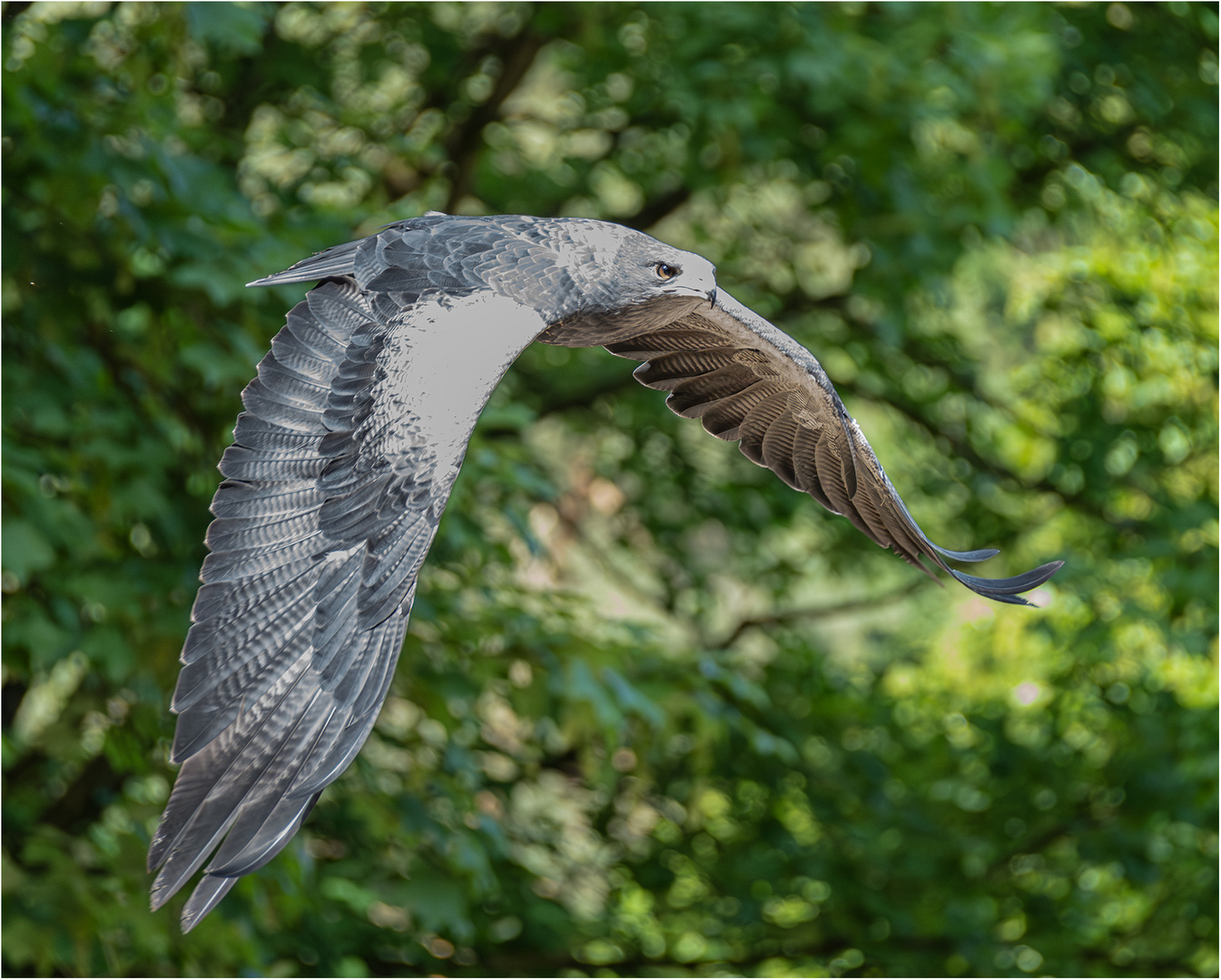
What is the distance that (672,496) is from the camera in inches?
273

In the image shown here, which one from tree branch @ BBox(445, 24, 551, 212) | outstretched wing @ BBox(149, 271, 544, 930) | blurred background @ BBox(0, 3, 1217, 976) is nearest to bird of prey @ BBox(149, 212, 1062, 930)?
outstretched wing @ BBox(149, 271, 544, 930)

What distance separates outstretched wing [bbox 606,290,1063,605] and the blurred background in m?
1.31

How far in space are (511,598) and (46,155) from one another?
2.31m

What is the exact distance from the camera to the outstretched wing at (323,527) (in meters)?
2.01

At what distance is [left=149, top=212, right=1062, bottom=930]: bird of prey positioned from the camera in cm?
198

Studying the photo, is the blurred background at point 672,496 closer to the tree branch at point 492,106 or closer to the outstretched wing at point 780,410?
the tree branch at point 492,106

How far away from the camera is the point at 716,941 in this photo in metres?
6.43

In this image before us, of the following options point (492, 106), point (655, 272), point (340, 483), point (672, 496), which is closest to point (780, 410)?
point (655, 272)

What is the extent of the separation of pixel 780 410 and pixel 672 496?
3886 mm

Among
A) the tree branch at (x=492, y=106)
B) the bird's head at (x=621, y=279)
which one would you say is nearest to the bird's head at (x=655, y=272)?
the bird's head at (x=621, y=279)

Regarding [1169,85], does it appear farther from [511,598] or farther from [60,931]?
[60,931]

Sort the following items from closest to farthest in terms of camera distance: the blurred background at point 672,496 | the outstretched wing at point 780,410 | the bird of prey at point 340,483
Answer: the bird of prey at point 340,483 → the outstretched wing at point 780,410 → the blurred background at point 672,496

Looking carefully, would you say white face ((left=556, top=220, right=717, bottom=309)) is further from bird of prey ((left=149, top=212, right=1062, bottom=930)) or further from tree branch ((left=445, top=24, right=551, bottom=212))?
tree branch ((left=445, top=24, right=551, bottom=212))

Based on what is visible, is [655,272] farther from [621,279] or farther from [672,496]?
[672,496]
